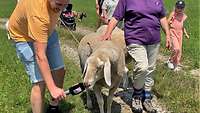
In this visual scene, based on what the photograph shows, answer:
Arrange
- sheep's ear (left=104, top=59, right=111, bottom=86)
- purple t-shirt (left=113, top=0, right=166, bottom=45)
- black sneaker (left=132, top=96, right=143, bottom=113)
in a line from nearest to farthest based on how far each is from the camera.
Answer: sheep's ear (left=104, top=59, right=111, bottom=86)
purple t-shirt (left=113, top=0, right=166, bottom=45)
black sneaker (left=132, top=96, right=143, bottom=113)

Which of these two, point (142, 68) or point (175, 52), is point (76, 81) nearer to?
point (142, 68)

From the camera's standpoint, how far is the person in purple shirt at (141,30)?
23.1ft

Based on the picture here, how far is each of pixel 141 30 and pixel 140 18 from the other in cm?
18

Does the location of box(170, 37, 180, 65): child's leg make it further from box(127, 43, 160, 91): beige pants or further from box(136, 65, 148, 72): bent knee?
box(136, 65, 148, 72): bent knee

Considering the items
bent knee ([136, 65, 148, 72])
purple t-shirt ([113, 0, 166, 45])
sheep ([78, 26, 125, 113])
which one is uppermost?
purple t-shirt ([113, 0, 166, 45])

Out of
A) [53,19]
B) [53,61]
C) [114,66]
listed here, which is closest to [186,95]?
[114,66]

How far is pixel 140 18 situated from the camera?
704 cm

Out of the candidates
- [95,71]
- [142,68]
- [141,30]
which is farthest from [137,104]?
[95,71]

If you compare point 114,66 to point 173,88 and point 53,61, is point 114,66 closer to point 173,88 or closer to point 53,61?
point 53,61

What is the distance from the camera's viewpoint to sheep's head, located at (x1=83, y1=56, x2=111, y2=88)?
6.04 metres

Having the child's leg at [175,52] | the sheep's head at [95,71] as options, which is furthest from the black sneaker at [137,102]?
the child's leg at [175,52]

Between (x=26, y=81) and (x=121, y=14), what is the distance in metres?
2.46

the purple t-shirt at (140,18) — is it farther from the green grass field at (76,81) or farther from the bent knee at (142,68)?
the green grass field at (76,81)

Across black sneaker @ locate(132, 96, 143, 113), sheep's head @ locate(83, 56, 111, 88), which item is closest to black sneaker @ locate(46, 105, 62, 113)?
sheep's head @ locate(83, 56, 111, 88)
